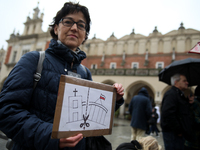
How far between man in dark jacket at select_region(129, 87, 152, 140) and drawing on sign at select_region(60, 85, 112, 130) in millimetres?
3787

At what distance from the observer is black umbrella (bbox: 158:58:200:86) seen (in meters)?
3.42

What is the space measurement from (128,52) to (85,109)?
64.4ft

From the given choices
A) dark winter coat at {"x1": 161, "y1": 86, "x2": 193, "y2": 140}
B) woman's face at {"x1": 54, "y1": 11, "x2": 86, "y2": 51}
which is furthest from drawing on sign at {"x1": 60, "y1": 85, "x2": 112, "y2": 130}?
dark winter coat at {"x1": 161, "y1": 86, "x2": 193, "y2": 140}

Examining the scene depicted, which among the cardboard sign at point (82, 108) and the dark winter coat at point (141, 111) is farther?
the dark winter coat at point (141, 111)

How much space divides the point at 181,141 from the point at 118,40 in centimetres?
1909

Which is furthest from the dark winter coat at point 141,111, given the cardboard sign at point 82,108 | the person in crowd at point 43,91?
the cardboard sign at point 82,108

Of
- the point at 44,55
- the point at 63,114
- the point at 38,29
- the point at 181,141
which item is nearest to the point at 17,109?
the point at 63,114

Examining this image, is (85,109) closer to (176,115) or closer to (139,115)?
(176,115)

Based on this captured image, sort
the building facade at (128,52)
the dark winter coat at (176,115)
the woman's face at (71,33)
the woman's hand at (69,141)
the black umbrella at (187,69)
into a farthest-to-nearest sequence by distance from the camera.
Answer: the building facade at (128,52)
the black umbrella at (187,69)
the dark winter coat at (176,115)
the woman's face at (71,33)
the woman's hand at (69,141)

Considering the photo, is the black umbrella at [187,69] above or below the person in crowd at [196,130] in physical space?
above

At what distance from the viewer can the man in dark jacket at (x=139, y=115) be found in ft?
14.5

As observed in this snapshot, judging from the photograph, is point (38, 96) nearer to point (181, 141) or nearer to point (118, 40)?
point (181, 141)

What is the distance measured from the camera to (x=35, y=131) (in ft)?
2.56

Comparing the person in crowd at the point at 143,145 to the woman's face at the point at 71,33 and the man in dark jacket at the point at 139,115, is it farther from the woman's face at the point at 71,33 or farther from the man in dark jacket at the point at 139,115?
the man in dark jacket at the point at 139,115
